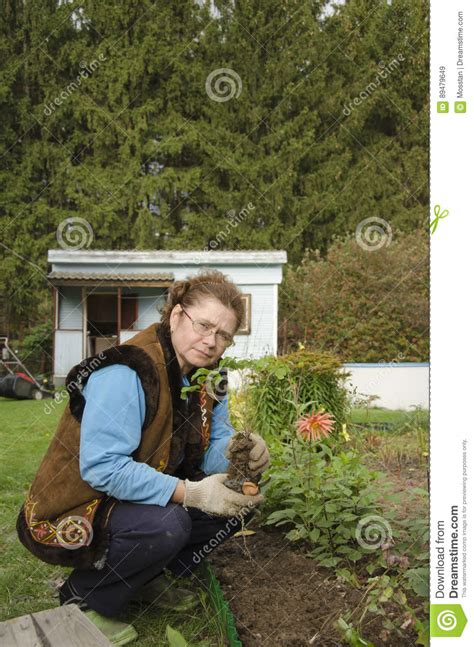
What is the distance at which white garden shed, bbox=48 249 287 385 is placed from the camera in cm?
1124

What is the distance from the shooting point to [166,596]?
235 cm

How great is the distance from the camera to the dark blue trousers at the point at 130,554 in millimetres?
1975

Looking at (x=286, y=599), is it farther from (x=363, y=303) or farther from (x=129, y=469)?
(x=363, y=303)

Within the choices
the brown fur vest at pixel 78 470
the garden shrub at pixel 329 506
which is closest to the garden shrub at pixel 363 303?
the garden shrub at pixel 329 506

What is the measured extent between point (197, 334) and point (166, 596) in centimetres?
98

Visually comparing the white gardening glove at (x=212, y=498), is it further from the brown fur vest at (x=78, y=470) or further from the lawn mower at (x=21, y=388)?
the lawn mower at (x=21, y=388)

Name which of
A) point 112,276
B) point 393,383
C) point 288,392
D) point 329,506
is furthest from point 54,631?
point 112,276

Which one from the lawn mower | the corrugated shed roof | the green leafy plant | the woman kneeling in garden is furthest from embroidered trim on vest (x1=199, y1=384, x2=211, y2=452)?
the corrugated shed roof

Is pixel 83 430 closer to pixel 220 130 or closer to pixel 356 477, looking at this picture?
pixel 356 477

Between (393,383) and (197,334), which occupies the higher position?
(197,334)

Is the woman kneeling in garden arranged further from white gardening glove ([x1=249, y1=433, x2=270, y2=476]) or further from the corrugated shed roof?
the corrugated shed roof

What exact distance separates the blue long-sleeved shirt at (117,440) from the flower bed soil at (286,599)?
457mm

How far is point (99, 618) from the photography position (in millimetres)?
2113

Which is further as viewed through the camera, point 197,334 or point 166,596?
point 166,596
